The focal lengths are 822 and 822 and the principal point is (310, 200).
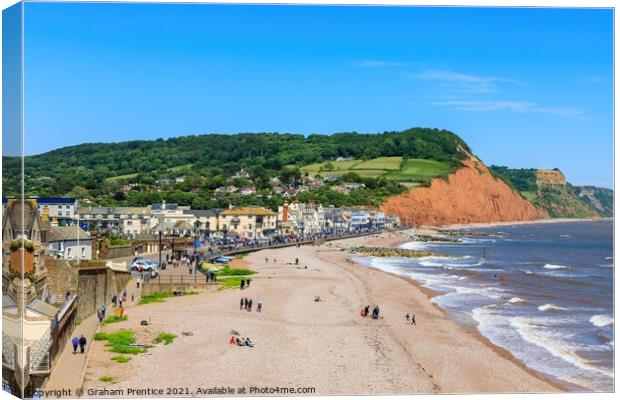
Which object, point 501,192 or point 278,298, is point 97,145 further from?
point 501,192

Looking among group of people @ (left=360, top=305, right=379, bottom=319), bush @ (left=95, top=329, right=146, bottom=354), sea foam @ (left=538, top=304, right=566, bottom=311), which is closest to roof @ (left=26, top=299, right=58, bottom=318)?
bush @ (left=95, top=329, right=146, bottom=354)

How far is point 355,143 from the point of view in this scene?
96.2ft

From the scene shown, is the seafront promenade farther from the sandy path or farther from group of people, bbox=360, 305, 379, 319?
group of people, bbox=360, 305, 379, 319

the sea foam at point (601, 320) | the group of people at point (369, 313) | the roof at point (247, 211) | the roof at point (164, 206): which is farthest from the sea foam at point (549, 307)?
the roof at point (247, 211)

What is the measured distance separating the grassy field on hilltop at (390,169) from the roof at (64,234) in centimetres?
895

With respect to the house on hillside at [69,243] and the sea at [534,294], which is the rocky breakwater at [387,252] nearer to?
the sea at [534,294]

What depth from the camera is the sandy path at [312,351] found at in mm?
17000

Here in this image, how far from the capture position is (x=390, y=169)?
31562mm

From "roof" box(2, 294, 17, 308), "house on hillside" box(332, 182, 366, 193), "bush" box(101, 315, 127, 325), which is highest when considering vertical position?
Answer: "house on hillside" box(332, 182, 366, 193)

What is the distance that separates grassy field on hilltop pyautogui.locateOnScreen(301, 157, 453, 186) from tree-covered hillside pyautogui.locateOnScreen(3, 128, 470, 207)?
385mm

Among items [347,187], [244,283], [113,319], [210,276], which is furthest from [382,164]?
[113,319]

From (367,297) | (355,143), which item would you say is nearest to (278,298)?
(367,297)

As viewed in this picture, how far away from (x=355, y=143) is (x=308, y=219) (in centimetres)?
1513

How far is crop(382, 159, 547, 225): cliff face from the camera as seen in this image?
35.5 meters
